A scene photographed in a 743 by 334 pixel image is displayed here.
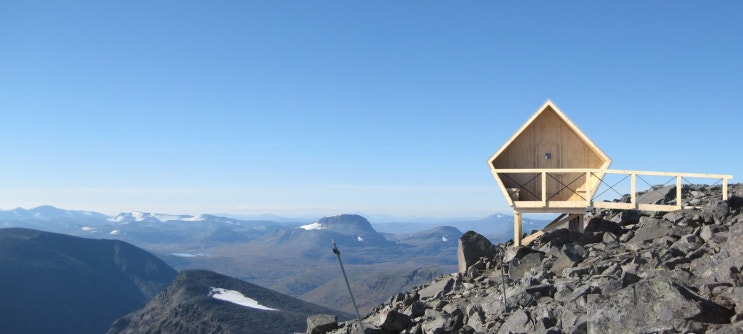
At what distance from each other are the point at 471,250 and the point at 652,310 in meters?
15.8

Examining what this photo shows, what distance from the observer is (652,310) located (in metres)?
12.8

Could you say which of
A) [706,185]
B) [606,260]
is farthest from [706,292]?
[706,185]

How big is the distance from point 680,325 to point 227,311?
183 m

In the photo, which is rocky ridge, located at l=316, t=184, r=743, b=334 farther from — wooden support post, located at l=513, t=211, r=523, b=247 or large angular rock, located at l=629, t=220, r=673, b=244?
wooden support post, located at l=513, t=211, r=523, b=247

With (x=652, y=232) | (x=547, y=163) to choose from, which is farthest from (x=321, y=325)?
(x=652, y=232)

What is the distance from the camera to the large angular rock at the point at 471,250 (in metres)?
28.2

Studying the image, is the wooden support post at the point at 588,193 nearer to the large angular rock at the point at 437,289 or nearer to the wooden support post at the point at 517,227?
the wooden support post at the point at 517,227

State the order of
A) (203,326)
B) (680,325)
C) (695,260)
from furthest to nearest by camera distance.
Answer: (203,326) < (695,260) < (680,325)

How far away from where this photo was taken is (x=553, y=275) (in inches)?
796

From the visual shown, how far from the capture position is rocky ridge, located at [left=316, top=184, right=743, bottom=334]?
12.8 meters

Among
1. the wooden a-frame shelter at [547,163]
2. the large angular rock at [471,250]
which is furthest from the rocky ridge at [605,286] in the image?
the wooden a-frame shelter at [547,163]

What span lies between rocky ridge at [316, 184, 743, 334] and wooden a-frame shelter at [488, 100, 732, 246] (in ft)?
5.04

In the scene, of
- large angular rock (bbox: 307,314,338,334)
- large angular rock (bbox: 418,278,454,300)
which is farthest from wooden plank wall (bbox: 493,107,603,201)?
large angular rock (bbox: 307,314,338,334)

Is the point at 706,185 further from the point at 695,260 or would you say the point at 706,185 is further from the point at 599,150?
the point at 695,260
